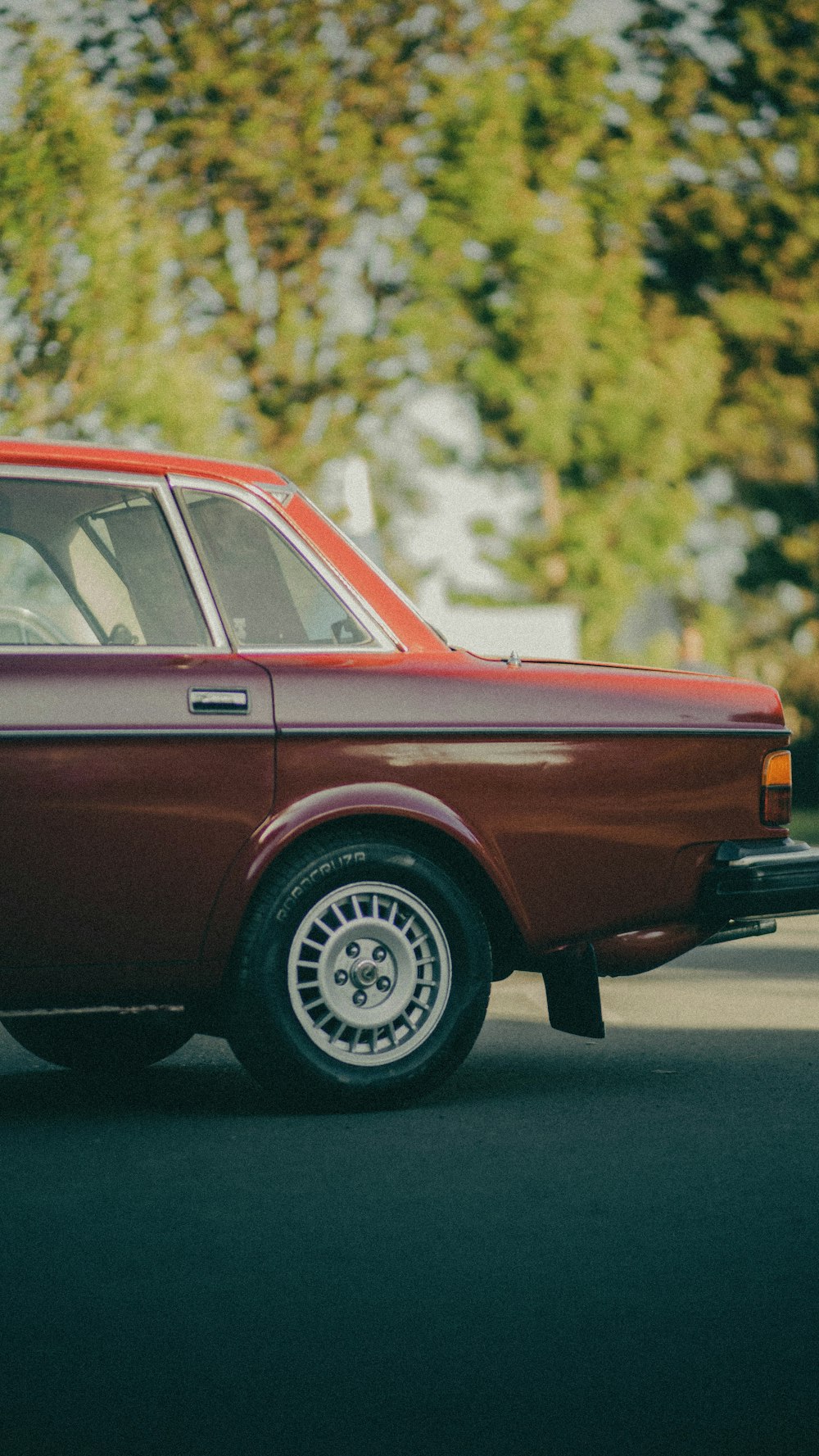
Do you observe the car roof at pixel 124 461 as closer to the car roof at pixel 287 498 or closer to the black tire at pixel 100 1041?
the car roof at pixel 287 498

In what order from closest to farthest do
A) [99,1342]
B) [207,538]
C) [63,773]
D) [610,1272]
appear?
[99,1342]
[610,1272]
[63,773]
[207,538]

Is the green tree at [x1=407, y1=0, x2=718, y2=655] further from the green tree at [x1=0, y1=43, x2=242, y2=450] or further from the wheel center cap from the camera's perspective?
the wheel center cap

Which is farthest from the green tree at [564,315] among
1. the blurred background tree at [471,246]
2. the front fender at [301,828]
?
the front fender at [301,828]

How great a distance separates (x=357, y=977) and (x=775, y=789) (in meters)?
1.48

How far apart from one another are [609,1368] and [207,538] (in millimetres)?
3053

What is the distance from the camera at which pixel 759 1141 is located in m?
5.71

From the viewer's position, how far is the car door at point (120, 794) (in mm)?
5676

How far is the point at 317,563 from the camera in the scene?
6.16 metres

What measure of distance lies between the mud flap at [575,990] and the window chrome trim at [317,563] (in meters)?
1.06

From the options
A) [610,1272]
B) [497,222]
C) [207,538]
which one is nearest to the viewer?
[610,1272]

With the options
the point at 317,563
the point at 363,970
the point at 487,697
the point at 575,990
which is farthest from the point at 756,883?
the point at 317,563

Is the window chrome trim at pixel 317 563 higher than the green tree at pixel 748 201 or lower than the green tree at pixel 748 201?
higher

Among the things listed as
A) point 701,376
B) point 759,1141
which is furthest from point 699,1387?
point 701,376

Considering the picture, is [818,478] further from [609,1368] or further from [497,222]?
[609,1368]
